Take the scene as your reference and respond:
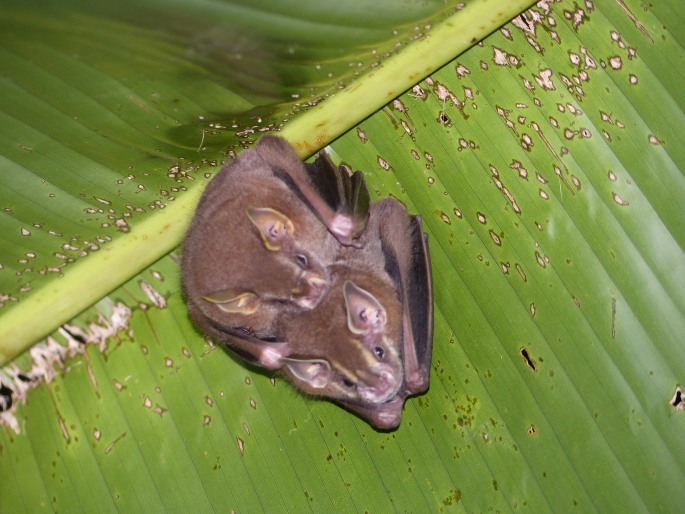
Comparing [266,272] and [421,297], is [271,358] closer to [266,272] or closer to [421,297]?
[266,272]

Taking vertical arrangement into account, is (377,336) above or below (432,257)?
below

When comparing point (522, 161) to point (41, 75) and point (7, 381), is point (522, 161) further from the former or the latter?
point (7, 381)

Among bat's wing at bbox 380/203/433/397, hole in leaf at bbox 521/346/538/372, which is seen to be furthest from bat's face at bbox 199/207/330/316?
hole in leaf at bbox 521/346/538/372

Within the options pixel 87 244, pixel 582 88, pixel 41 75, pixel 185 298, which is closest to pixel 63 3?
pixel 41 75

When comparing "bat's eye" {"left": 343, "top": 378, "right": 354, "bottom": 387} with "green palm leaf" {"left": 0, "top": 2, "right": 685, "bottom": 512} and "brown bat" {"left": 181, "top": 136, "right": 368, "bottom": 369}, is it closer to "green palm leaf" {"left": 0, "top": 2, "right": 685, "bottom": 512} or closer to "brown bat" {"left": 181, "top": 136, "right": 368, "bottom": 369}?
"green palm leaf" {"left": 0, "top": 2, "right": 685, "bottom": 512}

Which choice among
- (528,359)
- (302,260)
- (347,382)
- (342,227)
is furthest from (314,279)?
(528,359)

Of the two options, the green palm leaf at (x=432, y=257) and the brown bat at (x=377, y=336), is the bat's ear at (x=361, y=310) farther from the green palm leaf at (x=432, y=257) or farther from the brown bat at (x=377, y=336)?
the green palm leaf at (x=432, y=257)

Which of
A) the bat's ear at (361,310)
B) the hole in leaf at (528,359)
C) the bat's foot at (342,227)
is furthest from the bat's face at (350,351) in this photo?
the hole in leaf at (528,359)

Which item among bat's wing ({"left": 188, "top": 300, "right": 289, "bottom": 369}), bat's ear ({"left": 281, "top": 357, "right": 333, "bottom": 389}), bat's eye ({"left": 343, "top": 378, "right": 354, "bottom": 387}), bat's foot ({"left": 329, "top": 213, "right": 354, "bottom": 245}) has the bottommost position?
bat's eye ({"left": 343, "top": 378, "right": 354, "bottom": 387})
